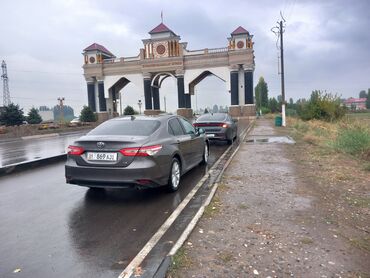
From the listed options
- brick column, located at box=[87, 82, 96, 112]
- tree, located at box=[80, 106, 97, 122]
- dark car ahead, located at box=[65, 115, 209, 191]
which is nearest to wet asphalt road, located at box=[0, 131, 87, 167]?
dark car ahead, located at box=[65, 115, 209, 191]

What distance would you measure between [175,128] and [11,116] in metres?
26.2

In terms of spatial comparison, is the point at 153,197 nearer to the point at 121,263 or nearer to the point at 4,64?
the point at 121,263

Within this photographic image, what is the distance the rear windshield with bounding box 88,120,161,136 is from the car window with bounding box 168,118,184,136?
396mm

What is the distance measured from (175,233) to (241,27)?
5669 centimetres

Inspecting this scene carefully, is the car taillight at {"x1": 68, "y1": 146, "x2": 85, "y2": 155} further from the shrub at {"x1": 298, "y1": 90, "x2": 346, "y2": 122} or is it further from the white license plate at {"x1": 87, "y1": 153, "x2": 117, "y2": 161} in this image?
the shrub at {"x1": 298, "y1": 90, "x2": 346, "y2": 122}

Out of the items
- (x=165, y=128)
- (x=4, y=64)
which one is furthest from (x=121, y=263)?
(x=4, y=64)

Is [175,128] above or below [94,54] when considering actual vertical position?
below

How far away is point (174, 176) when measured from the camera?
668cm

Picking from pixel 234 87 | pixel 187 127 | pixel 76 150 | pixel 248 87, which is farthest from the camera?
pixel 234 87

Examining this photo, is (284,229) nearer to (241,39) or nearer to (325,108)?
(325,108)

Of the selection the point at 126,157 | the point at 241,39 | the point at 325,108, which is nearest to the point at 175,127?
the point at 126,157

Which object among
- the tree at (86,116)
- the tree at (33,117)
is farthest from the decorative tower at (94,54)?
the tree at (33,117)

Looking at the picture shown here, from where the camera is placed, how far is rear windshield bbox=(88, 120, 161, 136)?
6.33 metres

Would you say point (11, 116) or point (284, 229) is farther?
point (11, 116)
